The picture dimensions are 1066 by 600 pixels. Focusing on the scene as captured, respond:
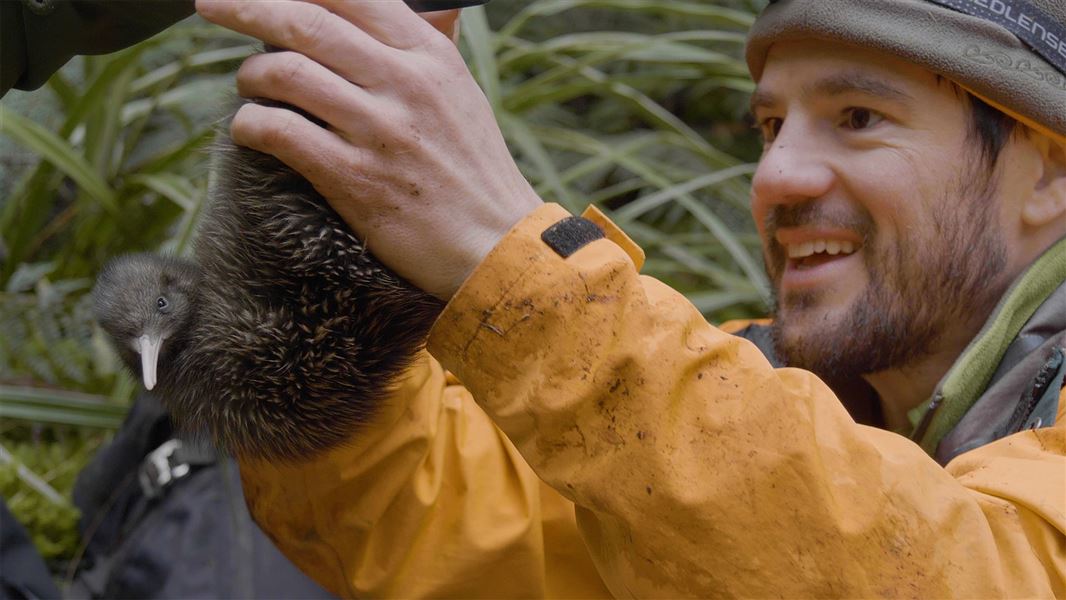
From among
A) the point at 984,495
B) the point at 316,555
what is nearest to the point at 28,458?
the point at 316,555

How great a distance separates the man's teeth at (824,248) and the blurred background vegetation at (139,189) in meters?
0.70

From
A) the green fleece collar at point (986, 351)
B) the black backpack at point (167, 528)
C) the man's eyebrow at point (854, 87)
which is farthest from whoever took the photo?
the black backpack at point (167, 528)

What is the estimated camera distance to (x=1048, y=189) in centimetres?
213

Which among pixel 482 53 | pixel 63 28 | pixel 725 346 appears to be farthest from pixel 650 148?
pixel 63 28

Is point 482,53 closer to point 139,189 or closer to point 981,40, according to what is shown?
point 139,189

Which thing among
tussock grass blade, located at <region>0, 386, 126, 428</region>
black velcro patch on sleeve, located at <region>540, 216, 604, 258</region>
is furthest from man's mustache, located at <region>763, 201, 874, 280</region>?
tussock grass blade, located at <region>0, 386, 126, 428</region>

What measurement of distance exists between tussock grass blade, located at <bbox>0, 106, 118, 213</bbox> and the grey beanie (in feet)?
6.96

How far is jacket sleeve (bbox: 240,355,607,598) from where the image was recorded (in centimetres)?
181

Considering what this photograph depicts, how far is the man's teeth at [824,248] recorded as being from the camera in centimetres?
212

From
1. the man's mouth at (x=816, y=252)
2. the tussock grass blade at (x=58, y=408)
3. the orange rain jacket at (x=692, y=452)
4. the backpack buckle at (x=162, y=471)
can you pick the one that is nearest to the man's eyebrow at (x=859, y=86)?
the man's mouth at (x=816, y=252)

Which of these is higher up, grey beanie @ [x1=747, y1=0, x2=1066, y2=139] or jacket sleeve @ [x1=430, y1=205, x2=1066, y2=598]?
grey beanie @ [x1=747, y1=0, x2=1066, y2=139]

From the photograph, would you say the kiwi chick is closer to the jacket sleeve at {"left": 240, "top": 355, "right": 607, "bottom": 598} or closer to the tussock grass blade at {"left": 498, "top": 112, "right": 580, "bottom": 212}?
the jacket sleeve at {"left": 240, "top": 355, "right": 607, "bottom": 598}

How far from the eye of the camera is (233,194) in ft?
4.61

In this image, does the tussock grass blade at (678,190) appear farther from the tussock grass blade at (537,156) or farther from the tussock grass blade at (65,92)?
the tussock grass blade at (65,92)
